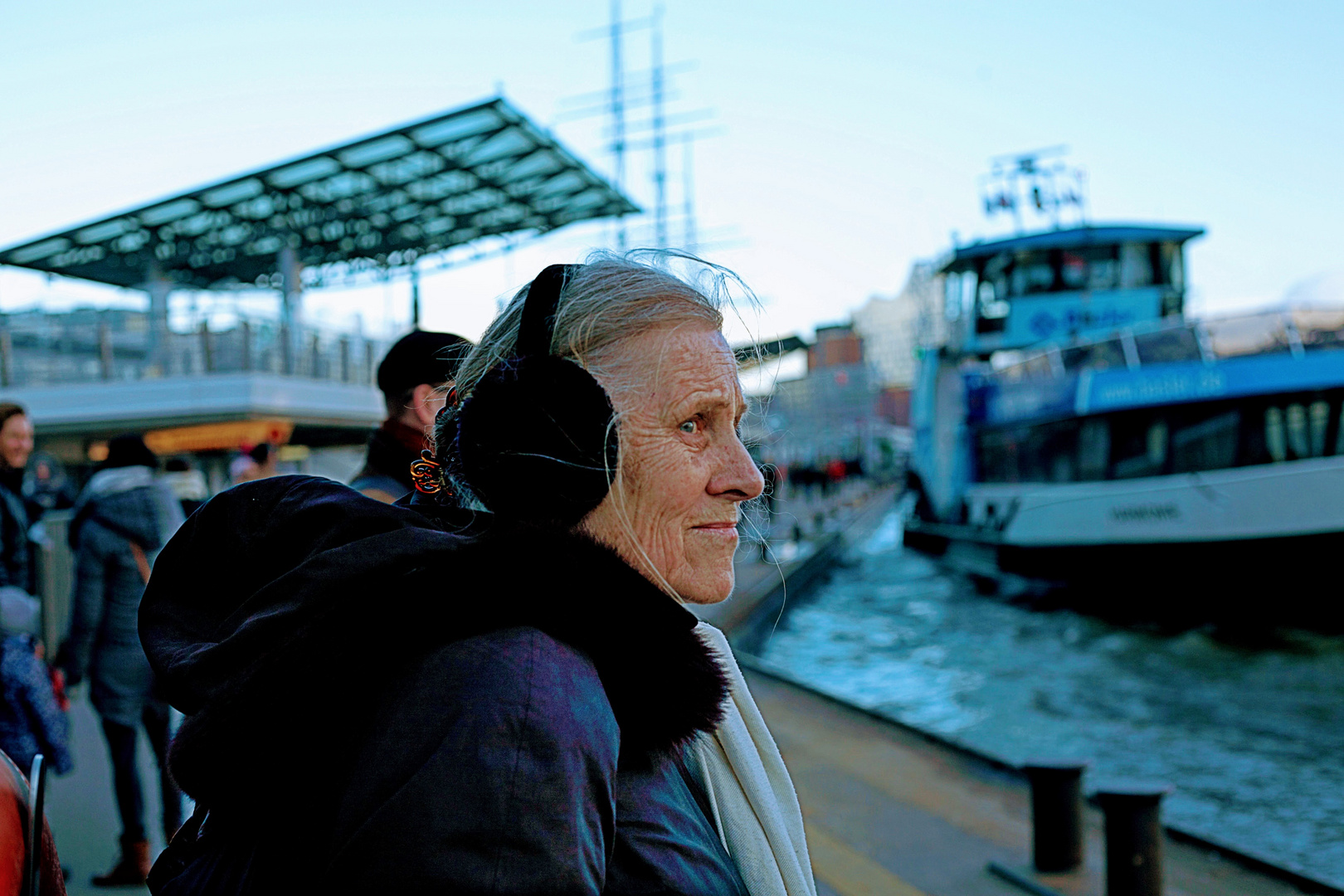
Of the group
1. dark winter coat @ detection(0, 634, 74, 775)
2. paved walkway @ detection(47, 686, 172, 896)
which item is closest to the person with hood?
paved walkway @ detection(47, 686, 172, 896)

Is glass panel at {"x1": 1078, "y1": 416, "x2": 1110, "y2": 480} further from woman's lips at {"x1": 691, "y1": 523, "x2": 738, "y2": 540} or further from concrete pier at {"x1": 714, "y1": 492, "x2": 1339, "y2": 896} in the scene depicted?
woman's lips at {"x1": 691, "y1": 523, "x2": 738, "y2": 540}

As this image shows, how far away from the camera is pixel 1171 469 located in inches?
571

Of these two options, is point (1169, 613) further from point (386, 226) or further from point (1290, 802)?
point (386, 226)

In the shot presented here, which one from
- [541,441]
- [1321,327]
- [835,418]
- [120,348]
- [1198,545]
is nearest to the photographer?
[541,441]

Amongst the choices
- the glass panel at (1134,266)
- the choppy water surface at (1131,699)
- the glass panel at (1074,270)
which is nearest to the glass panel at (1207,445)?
the choppy water surface at (1131,699)

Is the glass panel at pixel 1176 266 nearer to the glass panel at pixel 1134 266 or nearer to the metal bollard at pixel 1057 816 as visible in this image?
the glass panel at pixel 1134 266

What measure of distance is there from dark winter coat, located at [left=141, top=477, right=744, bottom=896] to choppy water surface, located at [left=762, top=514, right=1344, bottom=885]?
17.9 ft

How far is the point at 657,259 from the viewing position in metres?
1.28

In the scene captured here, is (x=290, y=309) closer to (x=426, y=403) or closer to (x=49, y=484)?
(x=49, y=484)

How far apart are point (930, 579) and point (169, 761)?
894 inches

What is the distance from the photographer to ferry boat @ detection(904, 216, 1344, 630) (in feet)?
42.9

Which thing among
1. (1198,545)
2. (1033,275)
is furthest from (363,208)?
(1198,545)

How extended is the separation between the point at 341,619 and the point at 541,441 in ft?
0.95

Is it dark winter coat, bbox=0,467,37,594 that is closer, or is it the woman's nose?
the woman's nose
